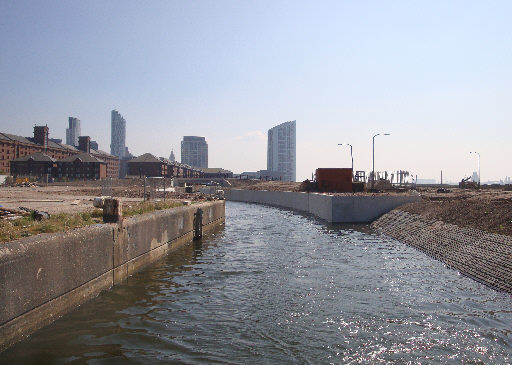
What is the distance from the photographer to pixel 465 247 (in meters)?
21.4

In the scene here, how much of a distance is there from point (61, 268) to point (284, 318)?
6152 mm

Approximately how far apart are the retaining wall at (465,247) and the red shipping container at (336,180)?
2507 cm

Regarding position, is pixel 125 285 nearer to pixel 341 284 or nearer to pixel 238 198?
pixel 341 284

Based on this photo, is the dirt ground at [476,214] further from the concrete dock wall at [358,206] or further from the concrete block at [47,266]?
the concrete block at [47,266]

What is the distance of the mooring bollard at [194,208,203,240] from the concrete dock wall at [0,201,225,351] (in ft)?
31.9

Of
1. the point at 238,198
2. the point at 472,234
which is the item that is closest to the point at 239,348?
the point at 472,234

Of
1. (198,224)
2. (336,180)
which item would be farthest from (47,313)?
(336,180)

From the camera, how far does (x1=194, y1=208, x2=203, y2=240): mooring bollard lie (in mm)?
29183

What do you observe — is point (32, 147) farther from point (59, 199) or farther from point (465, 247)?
point (465, 247)

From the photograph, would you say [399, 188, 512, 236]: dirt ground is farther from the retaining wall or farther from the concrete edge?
the concrete edge

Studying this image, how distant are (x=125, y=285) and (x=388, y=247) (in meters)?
16.5

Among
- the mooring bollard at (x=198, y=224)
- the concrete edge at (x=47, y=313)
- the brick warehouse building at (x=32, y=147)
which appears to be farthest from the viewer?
the brick warehouse building at (x=32, y=147)

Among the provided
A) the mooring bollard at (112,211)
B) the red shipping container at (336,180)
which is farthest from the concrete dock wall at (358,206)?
the mooring bollard at (112,211)

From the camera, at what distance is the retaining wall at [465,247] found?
1697 cm
